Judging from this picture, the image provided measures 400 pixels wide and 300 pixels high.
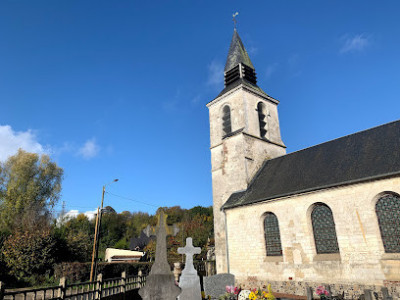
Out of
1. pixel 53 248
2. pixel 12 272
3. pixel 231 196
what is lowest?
pixel 12 272

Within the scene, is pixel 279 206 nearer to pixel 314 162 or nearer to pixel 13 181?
pixel 314 162

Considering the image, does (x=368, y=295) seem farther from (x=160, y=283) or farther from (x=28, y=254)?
(x=28, y=254)

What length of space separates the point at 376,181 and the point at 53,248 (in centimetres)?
2146

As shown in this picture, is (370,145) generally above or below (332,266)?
above

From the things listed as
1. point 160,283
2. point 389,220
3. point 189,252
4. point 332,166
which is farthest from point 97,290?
point 332,166

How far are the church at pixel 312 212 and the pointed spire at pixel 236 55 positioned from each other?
6202 millimetres

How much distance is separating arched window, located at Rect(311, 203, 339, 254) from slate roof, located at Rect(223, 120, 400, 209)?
3.95 feet

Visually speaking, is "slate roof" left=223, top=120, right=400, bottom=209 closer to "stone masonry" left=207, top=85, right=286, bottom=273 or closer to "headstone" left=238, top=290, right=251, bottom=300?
"stone masonry" left=207, top=85, right=286, bottom=273

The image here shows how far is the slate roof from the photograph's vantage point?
39.7ft

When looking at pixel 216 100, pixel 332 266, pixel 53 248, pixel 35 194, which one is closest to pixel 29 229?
pixel 53 248

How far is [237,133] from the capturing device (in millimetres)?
20516

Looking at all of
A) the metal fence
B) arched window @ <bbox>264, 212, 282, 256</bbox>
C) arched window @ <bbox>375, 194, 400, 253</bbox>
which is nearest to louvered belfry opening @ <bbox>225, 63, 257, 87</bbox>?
arched window @ <bbox>264, 212, 282, 256</bbox>

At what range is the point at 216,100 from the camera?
2375 centimetres

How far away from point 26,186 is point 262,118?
1110 inches
